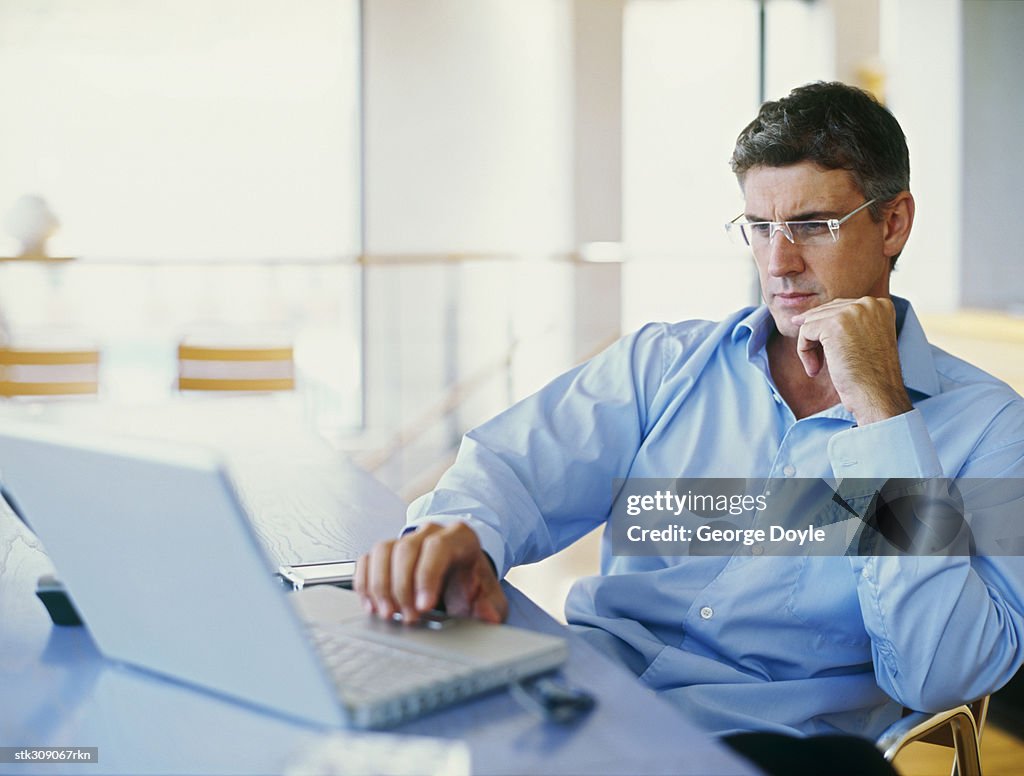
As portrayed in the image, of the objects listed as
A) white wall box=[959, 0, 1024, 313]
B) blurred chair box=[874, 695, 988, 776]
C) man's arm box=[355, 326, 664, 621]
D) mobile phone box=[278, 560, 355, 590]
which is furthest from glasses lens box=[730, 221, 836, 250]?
white wall box=[959, 0, 1024, 313]

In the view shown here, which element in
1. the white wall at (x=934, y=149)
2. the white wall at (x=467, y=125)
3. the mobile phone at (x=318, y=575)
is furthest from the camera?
the white wall at (x=467, y=125)

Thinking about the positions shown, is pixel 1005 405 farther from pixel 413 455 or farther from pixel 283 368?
pixel 413 455

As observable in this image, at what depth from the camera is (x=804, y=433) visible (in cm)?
154

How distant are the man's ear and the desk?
0.81 metres

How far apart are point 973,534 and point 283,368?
10.1 feet

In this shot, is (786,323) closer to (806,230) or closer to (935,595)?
(806,230)

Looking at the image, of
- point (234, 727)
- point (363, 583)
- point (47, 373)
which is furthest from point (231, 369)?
point (234, 727)

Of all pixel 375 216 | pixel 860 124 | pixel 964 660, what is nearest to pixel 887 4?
pixel 375 216

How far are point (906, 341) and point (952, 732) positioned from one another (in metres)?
0.48

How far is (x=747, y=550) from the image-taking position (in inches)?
58.6

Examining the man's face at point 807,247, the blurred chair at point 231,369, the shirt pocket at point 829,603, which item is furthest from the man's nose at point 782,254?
the blurred chair at point 231,369

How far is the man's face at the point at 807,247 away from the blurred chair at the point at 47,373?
3.33 metres

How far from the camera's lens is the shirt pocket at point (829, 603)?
142cm

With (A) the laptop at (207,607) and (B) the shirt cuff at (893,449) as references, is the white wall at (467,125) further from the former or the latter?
(A) the laptop at (207,607)
